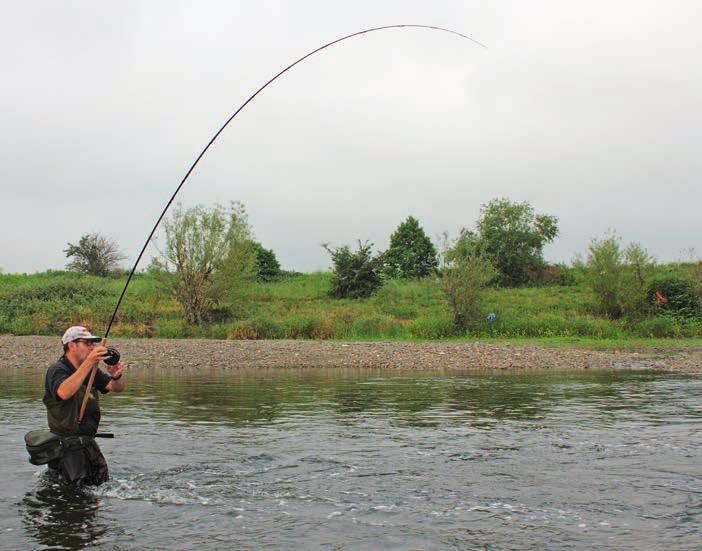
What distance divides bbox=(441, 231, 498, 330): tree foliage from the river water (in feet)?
63.0

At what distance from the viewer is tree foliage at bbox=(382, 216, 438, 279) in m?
58.8

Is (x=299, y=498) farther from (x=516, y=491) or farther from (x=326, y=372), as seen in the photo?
(x=326, y=372)

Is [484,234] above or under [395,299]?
above

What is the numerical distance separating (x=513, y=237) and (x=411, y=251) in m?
8.37

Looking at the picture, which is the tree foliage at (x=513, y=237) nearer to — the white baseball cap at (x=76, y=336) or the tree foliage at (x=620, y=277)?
the tree foliage at (x=620, y=277)

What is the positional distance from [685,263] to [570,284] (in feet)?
31.9

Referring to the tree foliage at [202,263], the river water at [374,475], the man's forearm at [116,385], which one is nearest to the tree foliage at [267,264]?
the tree foliage at [202,263]

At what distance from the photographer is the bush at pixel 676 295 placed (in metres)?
38.4

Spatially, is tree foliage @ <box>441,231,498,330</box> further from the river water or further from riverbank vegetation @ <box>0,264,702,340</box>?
the river water

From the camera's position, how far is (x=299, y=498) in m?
7.46

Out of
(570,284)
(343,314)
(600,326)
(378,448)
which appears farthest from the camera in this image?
(570,284)

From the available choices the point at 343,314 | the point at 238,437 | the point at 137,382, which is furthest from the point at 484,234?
the point at 238,437

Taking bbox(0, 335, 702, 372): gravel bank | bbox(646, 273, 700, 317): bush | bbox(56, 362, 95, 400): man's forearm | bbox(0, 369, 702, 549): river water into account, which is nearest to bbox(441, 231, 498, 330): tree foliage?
bbox(0, 335, 702, 372): gravel bank

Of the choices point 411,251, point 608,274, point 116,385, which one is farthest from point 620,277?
point 116,385
